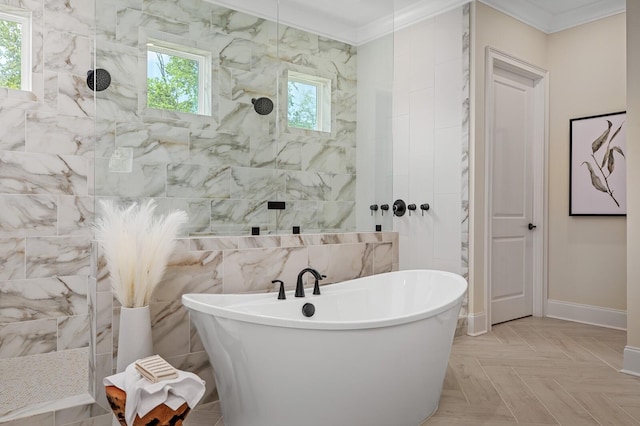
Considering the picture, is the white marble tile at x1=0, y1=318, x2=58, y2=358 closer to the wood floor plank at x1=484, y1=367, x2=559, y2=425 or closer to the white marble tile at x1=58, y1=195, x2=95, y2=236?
the white marble tile at x1=58, y1=195, x2=95, y2=236

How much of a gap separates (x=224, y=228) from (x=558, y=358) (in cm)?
255

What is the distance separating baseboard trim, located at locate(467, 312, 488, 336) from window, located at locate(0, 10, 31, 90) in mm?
3716

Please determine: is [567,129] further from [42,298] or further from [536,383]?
[42,298]

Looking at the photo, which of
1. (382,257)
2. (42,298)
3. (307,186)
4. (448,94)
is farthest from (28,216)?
(448,94)

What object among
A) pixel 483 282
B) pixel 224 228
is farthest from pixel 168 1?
pixel 483 282

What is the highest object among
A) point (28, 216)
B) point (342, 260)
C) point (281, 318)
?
point (28, 216)

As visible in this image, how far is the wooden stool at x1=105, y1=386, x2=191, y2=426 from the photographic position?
153 cm

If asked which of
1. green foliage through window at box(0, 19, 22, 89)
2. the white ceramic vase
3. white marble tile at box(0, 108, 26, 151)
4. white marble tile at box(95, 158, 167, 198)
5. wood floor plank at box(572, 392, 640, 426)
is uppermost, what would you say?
green foliage through window at box(0, 19, 22, 89)

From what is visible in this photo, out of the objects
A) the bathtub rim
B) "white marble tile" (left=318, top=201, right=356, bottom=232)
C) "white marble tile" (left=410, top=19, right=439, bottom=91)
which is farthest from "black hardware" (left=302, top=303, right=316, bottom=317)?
"white marble tile" (left=410, top=19, right=439, bottom=91)

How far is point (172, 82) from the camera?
2.30m

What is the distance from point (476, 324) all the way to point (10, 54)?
13.1ft

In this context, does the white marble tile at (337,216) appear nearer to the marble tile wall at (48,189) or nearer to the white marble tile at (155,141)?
the white marble tile at (155,141)

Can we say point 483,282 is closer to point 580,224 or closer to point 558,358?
point 558,358

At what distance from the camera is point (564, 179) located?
4273 mm
